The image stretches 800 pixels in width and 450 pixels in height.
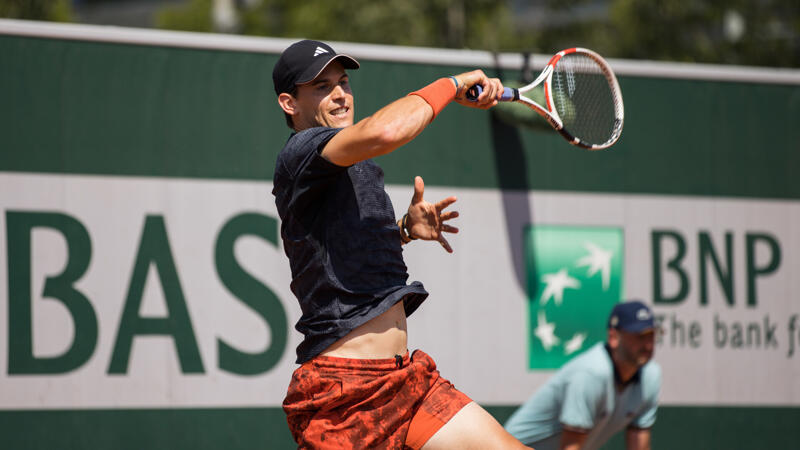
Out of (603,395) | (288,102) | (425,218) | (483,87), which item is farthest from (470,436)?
(603,395)

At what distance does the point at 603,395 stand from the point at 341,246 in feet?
7.82

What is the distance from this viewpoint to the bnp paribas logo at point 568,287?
242 inches

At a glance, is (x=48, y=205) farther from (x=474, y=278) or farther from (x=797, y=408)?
(x=797, y=408)

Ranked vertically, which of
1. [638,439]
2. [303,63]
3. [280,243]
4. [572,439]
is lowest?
[638,439]

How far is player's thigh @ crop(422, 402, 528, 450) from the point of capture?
10.1 feet

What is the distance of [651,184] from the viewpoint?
6512 mm

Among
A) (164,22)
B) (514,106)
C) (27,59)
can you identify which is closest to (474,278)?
(514,106)

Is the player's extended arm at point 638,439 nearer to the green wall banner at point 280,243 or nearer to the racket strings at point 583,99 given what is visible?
the green wall banner at point 280,243

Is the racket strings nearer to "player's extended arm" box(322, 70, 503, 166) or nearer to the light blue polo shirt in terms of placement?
the light blue polo shirt

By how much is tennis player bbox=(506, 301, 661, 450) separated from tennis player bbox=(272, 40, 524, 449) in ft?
5.90

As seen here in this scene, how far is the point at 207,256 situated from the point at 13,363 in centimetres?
118

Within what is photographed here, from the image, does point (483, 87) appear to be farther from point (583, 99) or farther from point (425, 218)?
point (583, 99)

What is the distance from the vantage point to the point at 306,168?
9.57 feet

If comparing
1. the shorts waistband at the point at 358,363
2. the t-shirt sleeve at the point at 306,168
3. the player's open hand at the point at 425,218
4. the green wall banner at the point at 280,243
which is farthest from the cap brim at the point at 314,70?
the green wall banner at the point at 280,243
